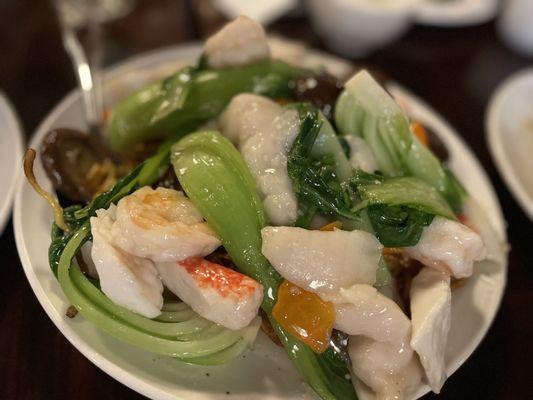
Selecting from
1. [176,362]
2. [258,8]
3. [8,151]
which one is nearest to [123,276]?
[176,362]

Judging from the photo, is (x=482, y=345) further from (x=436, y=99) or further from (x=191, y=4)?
(x=191, y=4)

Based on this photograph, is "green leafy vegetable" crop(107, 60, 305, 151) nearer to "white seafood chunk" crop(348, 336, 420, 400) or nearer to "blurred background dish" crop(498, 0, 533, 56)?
"white seafood chunk" crop(348, 336, 420, 400)

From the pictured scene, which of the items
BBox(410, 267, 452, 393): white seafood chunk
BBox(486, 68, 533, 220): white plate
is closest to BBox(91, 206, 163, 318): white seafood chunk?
BBox(410, 267, 452, 393): white seafood chunk

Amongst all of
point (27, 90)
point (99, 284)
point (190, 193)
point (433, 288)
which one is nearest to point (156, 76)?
point (27, 90)

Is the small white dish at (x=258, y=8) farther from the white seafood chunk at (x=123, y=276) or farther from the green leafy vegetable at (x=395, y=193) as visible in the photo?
the white seafood chunk at (x=123, y=276)

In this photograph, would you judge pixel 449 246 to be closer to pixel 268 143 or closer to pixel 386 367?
pixel 386 367

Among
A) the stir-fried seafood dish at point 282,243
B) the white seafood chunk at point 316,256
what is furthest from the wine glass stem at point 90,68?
the white seafood chunk at point 316,256
